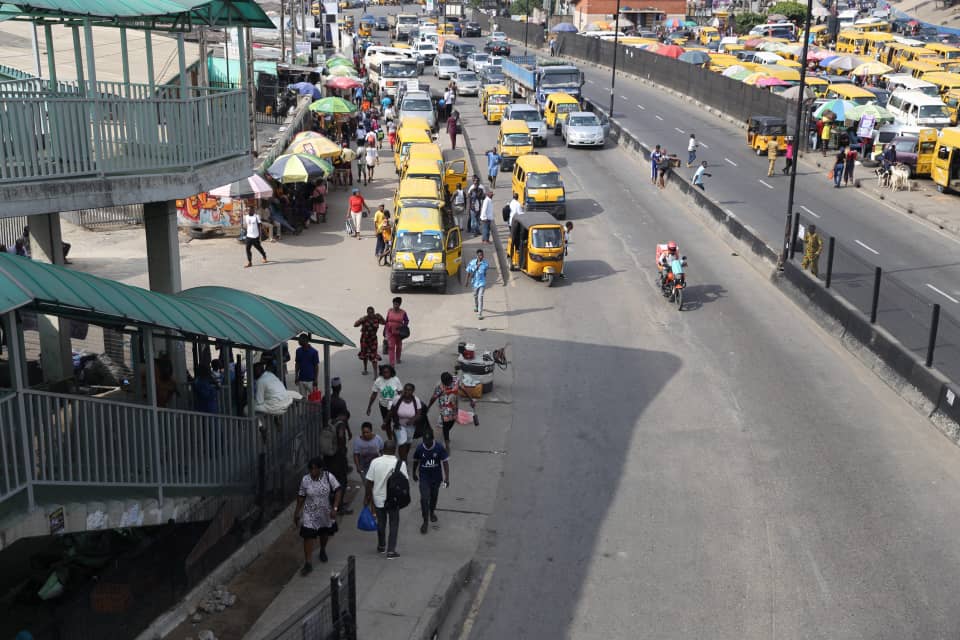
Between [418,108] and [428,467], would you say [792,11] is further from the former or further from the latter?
[428,467]

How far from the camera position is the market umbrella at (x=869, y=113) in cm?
4025

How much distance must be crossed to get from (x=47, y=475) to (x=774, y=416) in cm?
1233

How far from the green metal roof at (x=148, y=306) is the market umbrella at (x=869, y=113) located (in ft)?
105

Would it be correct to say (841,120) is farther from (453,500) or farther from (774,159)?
(453,500)

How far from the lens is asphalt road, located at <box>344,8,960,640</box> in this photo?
1209 cm

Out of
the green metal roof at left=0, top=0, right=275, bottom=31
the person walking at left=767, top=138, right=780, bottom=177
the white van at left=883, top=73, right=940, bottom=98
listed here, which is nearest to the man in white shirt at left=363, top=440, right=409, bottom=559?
the green metal roof at left=0, top=0, right=275, bottom=31

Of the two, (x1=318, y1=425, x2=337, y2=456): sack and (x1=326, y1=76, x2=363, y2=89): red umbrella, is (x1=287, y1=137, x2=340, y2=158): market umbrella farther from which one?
(x1=318, y1=425, x2=337, y2=456): sack

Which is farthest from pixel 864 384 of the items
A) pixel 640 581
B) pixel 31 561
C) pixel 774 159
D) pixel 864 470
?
pixel 774 159

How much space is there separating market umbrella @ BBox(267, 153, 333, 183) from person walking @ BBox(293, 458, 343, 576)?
1896 centimetres

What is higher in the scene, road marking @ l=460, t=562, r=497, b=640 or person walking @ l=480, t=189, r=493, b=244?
person walking @ l=480, t=189, r=493, b=244

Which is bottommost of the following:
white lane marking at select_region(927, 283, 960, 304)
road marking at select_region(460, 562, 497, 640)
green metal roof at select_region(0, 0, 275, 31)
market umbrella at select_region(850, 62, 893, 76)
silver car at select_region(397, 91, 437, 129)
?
road marking at select_region(460, 562, 497, 640)

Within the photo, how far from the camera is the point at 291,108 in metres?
47.4

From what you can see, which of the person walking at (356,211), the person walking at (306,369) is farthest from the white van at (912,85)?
the person walking at (306,369)

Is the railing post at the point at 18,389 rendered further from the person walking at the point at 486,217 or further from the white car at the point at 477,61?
the white car at the point at 477,61
